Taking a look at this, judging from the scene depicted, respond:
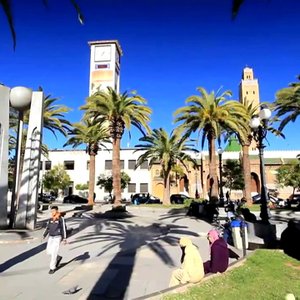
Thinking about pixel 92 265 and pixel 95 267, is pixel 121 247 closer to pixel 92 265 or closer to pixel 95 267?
Answer: pixel 92 265

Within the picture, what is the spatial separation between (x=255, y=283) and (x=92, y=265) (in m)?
3.97

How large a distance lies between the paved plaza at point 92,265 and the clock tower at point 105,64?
95.9 meters

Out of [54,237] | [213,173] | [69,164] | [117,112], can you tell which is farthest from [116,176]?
[69,164]

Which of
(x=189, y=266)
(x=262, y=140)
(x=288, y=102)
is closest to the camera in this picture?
(x=189, y=266)

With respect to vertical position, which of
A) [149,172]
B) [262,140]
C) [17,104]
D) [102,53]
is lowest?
[262,140]

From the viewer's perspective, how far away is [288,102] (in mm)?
26359

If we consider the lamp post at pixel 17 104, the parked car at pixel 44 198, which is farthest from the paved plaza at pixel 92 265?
the parked car at pixel 44 198

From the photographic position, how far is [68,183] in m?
59.3

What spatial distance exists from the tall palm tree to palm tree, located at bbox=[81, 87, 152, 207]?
3005mm

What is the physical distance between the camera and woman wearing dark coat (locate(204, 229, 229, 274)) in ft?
21.7

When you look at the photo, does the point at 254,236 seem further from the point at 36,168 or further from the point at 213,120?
the point at 213,120

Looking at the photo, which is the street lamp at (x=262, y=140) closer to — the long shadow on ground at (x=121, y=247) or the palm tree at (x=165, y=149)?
the long shadow on ground at (x=121, y=247)

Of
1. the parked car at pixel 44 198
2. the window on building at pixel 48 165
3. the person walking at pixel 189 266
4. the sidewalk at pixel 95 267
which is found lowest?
the sidewalk at pixel 95 267

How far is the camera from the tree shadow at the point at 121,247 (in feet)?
22.7
